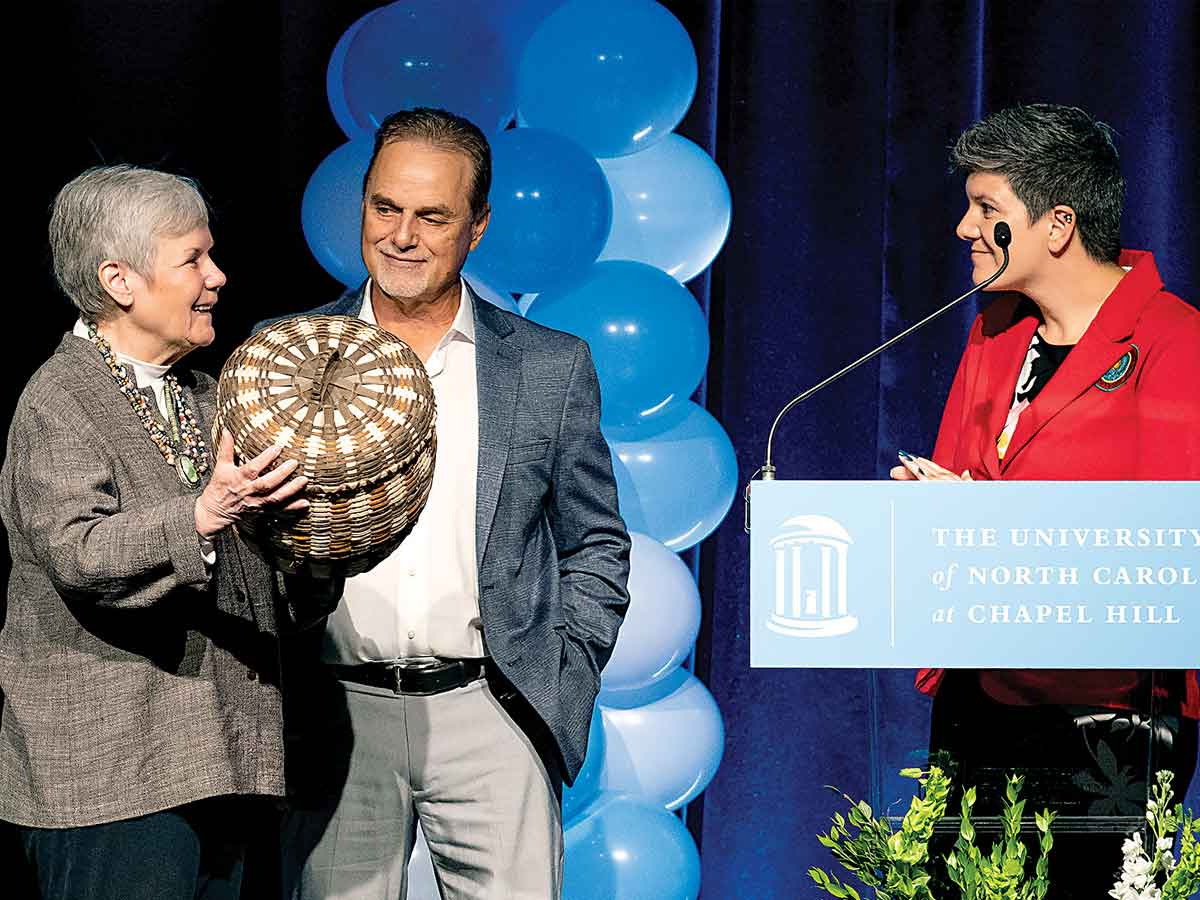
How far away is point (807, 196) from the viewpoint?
12.8 feet

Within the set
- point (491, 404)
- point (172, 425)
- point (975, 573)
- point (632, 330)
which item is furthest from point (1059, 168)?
point (172, 425)

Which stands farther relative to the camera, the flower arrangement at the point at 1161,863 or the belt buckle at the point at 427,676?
the belt buckle at the point at 427,676

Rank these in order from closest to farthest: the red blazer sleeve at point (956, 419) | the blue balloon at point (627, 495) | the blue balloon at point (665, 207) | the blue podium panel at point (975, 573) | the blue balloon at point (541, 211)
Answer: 1. the blue podium panel at point (975, 573)
2. the red blazer sleeve at point (956, 419)
3. the blue balloon at point (541, 211)
4. the blue balloon at point (627, 495)
5. the blue balloon at point (665, 207)

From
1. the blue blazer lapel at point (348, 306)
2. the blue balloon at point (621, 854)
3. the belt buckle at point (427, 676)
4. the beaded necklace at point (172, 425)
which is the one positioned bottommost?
the blue balloon at point (621, 854)

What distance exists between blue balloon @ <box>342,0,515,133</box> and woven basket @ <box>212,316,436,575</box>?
126cm

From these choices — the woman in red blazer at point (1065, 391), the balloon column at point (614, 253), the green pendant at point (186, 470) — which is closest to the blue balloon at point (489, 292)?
the balloon column at point (614, 253)

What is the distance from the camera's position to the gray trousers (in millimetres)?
2322

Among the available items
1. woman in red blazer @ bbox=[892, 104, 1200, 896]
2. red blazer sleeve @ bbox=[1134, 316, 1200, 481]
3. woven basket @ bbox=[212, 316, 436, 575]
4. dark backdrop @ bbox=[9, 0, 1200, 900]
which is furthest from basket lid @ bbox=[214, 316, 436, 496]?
dark backdrop @ bbox=[9, 0, 1200, 900]

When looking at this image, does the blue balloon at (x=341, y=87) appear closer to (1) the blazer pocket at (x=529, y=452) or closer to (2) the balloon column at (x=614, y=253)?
(2) the balloon column at (x=614, y=253)

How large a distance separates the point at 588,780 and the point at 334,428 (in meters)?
1.48

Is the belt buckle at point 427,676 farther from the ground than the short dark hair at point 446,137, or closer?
closer

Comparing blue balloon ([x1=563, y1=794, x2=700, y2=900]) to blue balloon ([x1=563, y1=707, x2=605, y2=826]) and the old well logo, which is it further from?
the old well logo

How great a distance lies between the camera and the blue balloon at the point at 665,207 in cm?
334

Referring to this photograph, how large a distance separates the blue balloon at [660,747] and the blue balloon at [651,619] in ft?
0.25
